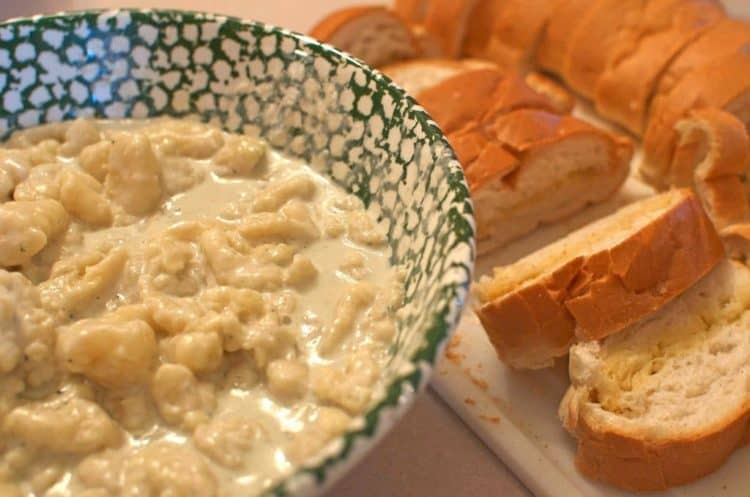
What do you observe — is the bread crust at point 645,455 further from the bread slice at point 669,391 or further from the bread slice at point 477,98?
the bread slice at point 477,98

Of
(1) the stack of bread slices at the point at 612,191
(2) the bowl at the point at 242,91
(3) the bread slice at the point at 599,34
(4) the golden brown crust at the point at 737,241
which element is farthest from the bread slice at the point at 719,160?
(2) the bowl at the point at 242,91

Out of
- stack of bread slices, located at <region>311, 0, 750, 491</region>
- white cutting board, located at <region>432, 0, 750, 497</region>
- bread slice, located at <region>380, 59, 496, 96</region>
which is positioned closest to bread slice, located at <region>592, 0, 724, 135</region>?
stack of bread slices, located at <region>311, 0, 750, 491</region>

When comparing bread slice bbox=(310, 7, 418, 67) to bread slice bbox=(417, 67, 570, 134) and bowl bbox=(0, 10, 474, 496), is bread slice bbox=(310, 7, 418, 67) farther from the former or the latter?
bowl bbox=(0, 10, 474, 496)

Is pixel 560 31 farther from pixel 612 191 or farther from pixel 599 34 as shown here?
pixel 612 191

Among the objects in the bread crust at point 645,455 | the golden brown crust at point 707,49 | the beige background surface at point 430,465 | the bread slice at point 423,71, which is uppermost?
the golden brown crust at point 707,49

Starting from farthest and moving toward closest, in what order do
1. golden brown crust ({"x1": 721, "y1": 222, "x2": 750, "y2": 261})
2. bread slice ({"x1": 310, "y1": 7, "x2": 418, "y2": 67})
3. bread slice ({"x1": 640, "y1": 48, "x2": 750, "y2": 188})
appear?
1. bread slice ({"x1": 310, "y1": 7, "x2": 418, "y2": 67})
2. bread slice ({"x1": 640, "y1": 48, "x2": 750, "y2": 188})
3. golden brown crust ({"x1": 721, "y1": 222, "x2": 750, "y2": 261})

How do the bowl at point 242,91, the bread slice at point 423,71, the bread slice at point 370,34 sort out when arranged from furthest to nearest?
the bread slice at point 370,34 < the bread slice at point 423,71 < the bowl at point 242,91


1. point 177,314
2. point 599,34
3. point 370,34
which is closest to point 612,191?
point 599,34
